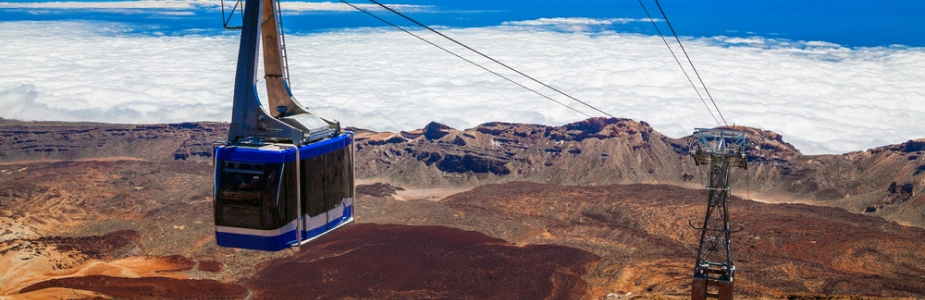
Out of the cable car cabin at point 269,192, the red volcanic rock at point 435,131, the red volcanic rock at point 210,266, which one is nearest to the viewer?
the cable car cabin at point 269,192

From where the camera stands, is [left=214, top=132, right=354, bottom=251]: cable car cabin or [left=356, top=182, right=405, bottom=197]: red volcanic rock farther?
[left=356, top=182, right=405, bottom=197]: red volcanic rock

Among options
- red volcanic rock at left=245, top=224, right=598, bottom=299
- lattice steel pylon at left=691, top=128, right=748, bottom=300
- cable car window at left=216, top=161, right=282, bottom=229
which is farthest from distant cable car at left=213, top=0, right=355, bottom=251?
red volcanic rock at left=245, top=224, right=598, bottom=299

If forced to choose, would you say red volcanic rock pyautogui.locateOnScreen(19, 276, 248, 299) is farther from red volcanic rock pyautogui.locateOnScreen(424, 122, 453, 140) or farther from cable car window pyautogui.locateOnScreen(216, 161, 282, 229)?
red volcanic rock pyautogui.locateOnScreen(424, 122, 453, 140)

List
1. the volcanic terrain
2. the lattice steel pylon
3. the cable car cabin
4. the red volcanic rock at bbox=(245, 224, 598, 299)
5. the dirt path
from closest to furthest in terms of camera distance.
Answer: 1. the cable car cabin
2. the lattice steel pylon
3. the red volcanic rock at bbox=(245, 224, 598, 299)
4. the volcanic terrain
5. the dirt path

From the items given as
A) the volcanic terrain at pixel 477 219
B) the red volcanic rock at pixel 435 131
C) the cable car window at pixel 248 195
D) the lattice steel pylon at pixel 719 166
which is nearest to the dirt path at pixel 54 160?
the volcanic terrain at pixel 477 219

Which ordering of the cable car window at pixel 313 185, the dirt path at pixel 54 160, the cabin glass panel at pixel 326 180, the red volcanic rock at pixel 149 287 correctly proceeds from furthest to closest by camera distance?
the dirt path at pixel 54 160, the red volcanic rock at pixel 149 287, the cabin glass panel at pixel 326 180, the cable car window at pixel 313 185

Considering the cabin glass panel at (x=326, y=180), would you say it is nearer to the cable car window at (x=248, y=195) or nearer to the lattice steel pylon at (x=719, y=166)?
A: the cable car window at (x=248, y=195)

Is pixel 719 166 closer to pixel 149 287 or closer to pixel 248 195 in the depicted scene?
pixel 248 195
